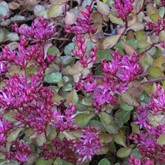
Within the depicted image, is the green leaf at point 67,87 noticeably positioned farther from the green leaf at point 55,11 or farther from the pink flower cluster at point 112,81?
the green leaf at point 55,11

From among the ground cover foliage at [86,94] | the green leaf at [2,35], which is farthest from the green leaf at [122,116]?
the green leaf at [2,35]

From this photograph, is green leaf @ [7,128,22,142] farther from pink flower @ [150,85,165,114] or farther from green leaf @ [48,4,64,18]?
green leaf @ [48,4,64,18]

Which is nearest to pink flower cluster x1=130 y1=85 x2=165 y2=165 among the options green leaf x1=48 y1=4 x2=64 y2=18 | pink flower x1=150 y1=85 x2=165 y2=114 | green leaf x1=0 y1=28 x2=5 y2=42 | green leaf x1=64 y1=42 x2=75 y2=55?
pink flower x1=150 y1=85 x2=165 y2=114

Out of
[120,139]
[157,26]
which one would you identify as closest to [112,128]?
[120,139]

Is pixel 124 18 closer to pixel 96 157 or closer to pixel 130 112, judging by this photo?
pixel 130 112

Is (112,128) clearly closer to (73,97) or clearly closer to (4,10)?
(73,97)

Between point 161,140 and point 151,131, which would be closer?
point 161,140
